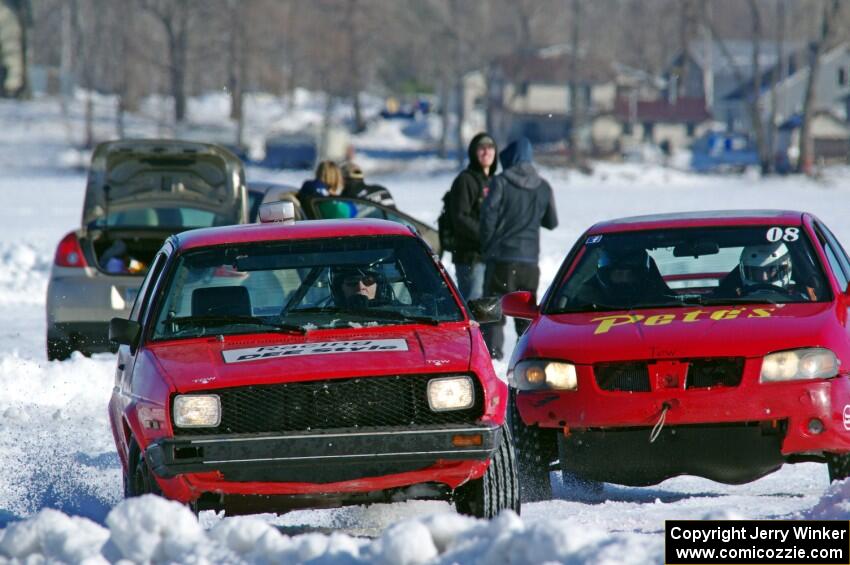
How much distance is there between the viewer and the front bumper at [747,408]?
23.1ft

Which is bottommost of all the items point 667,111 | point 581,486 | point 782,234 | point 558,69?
point 667,111

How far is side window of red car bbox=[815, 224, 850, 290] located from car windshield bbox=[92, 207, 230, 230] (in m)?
6.14

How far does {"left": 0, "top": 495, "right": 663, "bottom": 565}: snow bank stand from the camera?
15.3ft

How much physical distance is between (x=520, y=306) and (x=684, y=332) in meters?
1.25

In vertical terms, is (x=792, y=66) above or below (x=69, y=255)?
below

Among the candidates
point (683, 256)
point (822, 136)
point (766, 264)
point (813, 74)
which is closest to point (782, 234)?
point (766, 264)

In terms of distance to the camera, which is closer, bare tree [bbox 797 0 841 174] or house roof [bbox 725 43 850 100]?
bare tree [bbox 797 0 841 174]

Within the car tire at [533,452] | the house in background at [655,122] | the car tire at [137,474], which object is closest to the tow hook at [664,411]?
the car tire at [533,452]

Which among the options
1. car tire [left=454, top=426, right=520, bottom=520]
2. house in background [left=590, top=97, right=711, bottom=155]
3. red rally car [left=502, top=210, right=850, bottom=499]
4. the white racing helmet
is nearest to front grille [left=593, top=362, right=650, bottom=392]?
red rally car [left=502, top=210, right=850, bottom=499]

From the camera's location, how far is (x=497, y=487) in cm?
646

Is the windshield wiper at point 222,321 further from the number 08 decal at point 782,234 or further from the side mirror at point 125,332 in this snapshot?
the number 08 decal at point 782,234

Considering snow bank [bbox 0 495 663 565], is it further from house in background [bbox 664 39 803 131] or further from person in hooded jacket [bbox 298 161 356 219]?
house in background [bbox 664 39 803 131]

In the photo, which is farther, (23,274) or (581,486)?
(23,274)

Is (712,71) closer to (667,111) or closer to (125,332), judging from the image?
(667,111)
